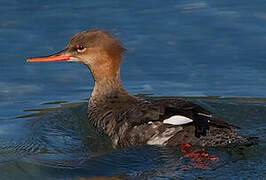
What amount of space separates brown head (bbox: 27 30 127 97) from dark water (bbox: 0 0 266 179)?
0.87 feet

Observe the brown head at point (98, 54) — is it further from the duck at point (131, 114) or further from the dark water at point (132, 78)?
the dark water at point (132, 78)

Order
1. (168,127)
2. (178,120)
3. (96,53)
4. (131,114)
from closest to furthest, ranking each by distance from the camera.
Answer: (178,120) → (168,127) → (131,114) → (96,53)

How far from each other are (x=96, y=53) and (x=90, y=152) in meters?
1.73

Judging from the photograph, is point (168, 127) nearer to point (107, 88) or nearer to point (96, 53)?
point (107, 88)

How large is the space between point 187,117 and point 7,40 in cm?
429

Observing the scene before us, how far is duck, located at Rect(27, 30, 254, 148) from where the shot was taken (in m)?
7.31

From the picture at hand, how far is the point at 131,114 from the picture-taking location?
768 centimetres

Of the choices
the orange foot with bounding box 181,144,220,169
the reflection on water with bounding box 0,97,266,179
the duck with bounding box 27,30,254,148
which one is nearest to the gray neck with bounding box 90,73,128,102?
the duck with bounding box 27,30,254,148

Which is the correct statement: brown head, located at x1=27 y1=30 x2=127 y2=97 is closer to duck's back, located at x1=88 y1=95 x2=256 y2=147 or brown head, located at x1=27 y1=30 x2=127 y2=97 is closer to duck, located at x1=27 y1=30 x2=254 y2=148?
duck, located at x1=27 y1=30 x2=254 y2=148

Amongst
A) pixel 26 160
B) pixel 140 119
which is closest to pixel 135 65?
pixel 140 119

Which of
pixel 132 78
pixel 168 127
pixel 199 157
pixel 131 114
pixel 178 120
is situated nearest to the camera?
pixel 199 157

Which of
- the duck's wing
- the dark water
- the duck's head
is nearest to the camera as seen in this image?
the dark water

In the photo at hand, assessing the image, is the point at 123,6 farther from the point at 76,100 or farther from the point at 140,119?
the point at 140,119

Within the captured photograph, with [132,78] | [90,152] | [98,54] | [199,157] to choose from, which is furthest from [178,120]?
[132,78]
